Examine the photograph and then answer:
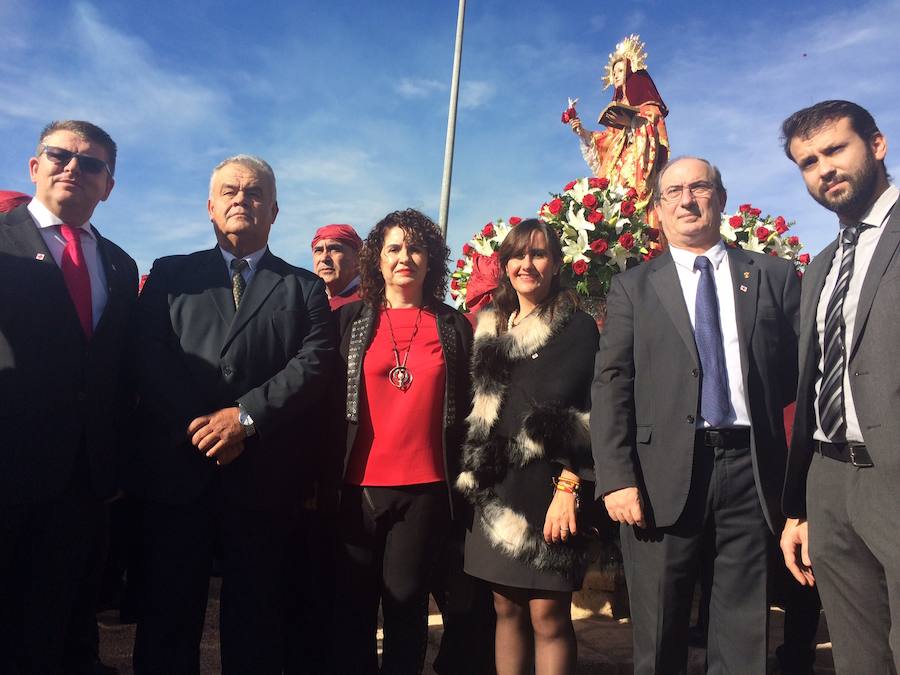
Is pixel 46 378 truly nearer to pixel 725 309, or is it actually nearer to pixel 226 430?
pixel 226 430

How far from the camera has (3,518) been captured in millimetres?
2541

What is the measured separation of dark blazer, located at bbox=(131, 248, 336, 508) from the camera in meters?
2.70

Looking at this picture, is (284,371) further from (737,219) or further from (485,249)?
(737,219)

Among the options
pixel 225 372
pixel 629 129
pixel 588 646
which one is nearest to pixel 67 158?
pixel 225 372

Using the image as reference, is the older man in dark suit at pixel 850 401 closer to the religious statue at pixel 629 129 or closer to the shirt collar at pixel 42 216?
the shirt collar at pixel 42 216

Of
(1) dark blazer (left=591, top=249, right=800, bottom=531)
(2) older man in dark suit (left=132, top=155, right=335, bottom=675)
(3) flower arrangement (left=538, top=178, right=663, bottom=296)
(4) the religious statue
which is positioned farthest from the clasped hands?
(4) the religious statue

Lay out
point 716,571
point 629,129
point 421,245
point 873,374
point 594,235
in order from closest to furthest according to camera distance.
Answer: point 873,374 → point 716,571 → point 421,245 → point 594,235 → point 629,129

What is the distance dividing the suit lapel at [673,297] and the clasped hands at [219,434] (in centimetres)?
176

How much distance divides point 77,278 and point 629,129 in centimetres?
701

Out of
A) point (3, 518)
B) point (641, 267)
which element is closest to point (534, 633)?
point (641, 267)

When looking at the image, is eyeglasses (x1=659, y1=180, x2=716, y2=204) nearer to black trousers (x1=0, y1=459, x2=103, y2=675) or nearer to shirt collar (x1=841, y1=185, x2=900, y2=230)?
shirt collar (x1=841, y1=185, x2=900, y2=230)

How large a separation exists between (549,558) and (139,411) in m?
1.83

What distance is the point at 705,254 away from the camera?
2.75 m

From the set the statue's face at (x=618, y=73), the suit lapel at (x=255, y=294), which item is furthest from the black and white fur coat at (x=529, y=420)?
the statue's face at (x=618, y=73)
